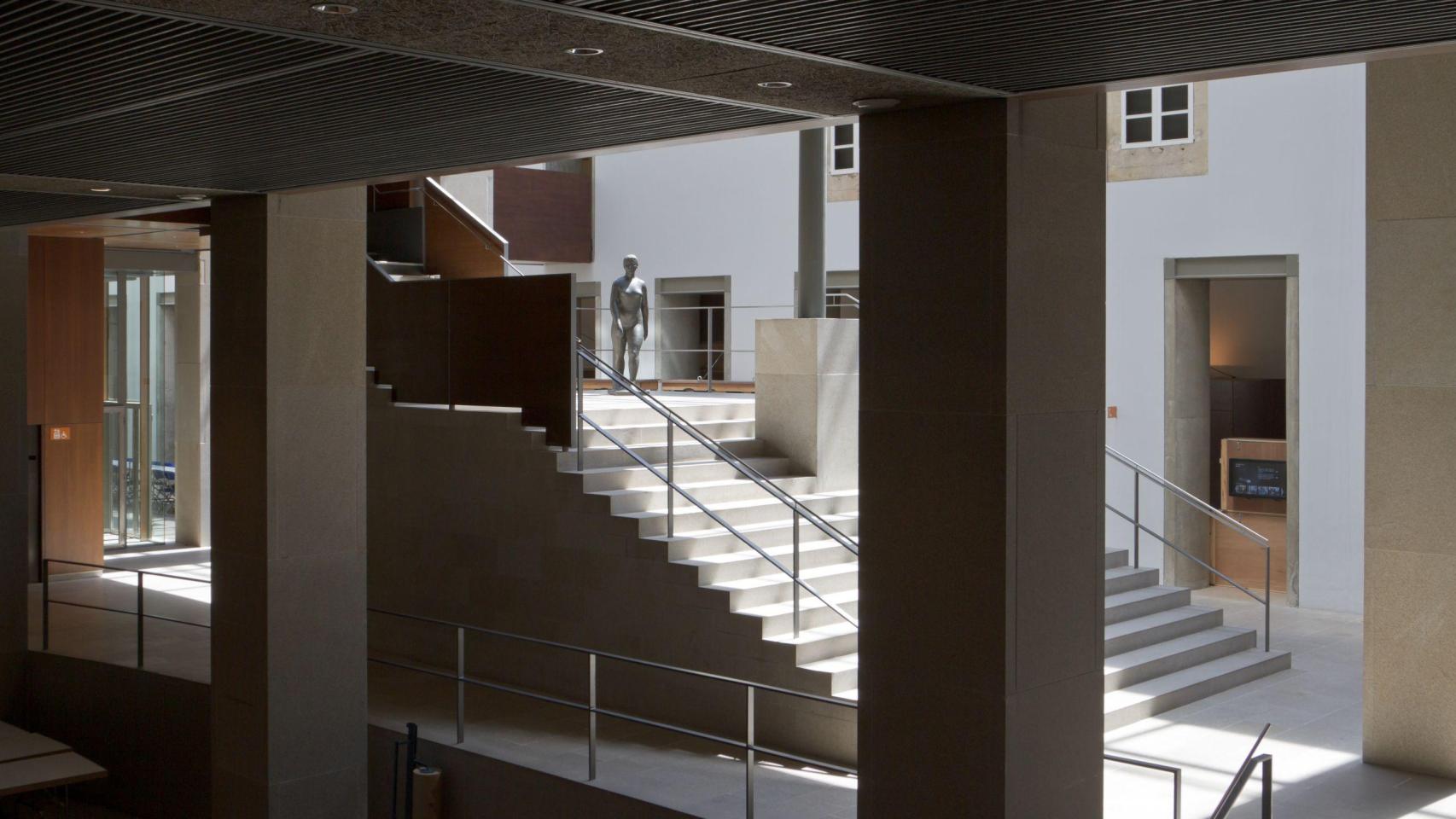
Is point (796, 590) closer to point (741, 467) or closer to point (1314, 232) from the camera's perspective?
point (741, 467)

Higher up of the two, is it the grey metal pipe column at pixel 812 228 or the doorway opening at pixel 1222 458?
the grey metal pipe column at pixel 812 228

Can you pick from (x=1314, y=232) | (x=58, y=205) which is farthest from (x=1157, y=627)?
(x=58, y=205)

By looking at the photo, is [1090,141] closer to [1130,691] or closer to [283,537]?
[283,537]

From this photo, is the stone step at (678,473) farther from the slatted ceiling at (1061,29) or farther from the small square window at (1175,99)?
the small square window at (1175,99)

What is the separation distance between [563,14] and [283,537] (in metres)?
5.04

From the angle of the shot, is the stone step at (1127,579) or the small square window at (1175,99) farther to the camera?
the small square window at (1175,99)

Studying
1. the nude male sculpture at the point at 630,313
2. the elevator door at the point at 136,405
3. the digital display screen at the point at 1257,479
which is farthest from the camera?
the elevator door at the point at 136,405

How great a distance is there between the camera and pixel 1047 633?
16.5 feet

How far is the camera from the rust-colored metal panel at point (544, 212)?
22.6 m

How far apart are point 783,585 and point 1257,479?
29.8 feet

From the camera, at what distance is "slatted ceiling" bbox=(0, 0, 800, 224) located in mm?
4219

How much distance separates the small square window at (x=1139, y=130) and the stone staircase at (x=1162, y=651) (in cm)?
585

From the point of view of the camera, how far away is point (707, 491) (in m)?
10.7

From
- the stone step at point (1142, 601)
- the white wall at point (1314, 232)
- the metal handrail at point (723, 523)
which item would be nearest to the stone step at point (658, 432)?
the metal handrail at point (723, 523)
